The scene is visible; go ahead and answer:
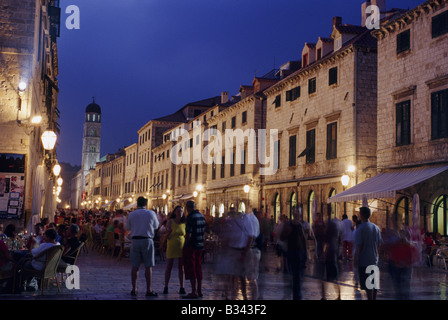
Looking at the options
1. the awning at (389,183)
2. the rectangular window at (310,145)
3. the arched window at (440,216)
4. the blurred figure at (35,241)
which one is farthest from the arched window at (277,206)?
the blurred figure at (35,241)

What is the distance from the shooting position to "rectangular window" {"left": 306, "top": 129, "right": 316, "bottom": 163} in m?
28.4

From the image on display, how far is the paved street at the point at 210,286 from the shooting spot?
10.1m

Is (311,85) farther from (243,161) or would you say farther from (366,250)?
(366,250)

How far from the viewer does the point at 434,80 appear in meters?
19.5

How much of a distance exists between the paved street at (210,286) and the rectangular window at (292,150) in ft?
46.2

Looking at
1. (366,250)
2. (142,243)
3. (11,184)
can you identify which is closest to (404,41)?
(366,250)

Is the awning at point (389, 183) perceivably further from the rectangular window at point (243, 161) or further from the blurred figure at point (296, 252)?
the rectangular window at point (243, 161)

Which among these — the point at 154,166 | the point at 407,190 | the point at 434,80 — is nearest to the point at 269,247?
the point at 407,190

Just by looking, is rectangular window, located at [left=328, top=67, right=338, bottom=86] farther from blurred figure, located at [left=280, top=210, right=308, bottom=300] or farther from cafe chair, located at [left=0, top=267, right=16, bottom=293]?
cafe chair, located at [left=0, top=267, right=16, bottom=293]

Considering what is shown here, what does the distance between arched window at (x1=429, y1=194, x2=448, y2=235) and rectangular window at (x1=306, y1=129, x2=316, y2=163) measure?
30.5 ft

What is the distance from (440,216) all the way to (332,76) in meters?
9.83

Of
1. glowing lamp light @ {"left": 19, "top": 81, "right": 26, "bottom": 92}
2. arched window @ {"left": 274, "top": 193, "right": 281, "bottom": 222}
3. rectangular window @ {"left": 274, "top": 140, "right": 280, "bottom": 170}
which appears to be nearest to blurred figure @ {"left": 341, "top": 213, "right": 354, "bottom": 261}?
glowing lamp light @ {"left": 19, "top": 81, "right": 26, "bottom": 92}

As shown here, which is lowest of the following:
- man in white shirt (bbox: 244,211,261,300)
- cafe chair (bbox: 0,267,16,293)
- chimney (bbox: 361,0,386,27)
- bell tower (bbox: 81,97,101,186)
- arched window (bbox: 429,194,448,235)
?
cafe chair (bbox: 0,267,16,293)

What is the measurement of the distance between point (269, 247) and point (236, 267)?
60.3 ft
